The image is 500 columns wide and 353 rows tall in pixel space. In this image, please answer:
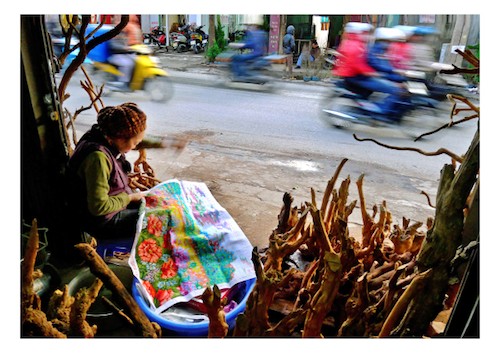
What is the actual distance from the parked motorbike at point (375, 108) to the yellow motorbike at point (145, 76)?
0.47m

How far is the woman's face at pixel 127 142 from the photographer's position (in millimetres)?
1290

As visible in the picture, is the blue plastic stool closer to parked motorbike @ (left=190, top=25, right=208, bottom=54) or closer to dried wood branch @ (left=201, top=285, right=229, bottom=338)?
dried wood branch @ (left=201, top=285, right=229, bottom=338)

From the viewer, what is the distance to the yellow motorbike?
1.18 m

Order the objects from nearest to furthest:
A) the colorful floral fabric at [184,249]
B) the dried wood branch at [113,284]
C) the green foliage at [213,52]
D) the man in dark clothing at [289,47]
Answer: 1. the dried wood branch at [113,284]
2. the man in dark clothing at [289,47]
3. the green foliage at [213,52]
4. the colorful floral fabric at [184,249]

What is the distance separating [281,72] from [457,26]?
45 centimetres

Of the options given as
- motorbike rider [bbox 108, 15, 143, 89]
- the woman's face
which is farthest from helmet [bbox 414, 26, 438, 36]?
the woman's face

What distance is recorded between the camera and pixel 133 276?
4.40 ft

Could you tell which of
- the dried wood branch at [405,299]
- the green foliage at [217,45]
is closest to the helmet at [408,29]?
the green foliage at [217,45]

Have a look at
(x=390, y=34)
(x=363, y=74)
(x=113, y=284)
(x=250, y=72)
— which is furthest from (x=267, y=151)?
(x=113, y=284)

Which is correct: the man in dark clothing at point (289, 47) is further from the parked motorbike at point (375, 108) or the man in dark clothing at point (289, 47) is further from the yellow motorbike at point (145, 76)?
the yellow motorbike at point (145, 76)

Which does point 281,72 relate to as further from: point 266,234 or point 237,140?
point 266,234

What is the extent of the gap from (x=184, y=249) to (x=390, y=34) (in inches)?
34.3

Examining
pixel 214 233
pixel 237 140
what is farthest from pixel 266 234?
pixel 237 140

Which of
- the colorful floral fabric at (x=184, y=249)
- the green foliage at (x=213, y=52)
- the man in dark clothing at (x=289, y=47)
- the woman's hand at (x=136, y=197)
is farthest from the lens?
the woman's hand at (x=136, y=197)
